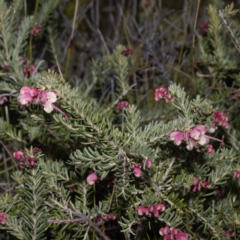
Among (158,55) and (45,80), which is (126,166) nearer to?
(45,80)

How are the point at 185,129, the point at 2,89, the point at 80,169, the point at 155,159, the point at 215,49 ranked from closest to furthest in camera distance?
the point at 185,129 < the point at 155,159 < the point at 80,169 < the point at 2,89 < the point at 215,49

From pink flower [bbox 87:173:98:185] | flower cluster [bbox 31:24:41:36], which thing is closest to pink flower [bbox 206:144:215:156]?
pink flower [bbox 87:173:98:185]

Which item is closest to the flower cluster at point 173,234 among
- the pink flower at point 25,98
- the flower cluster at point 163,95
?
the flower cluster at point 163,95

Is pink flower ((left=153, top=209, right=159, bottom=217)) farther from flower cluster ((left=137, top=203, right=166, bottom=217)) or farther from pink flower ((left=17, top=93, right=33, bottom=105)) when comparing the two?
pink flower ((left=17, top=93, right=33, bottom=105))

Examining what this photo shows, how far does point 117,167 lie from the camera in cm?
117

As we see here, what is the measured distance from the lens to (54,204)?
4.33 feet

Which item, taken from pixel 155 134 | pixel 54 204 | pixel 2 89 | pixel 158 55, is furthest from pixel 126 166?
pixel 158 55

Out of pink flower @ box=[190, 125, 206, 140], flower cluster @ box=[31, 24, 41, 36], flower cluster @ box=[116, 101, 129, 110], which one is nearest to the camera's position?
pink flower @ box=[190, 125, 206, 140]

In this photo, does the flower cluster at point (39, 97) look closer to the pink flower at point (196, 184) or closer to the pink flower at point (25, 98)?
the pink flower at point (25, 98)

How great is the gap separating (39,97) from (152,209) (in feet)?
1.19

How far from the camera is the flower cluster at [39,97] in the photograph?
1.16 m

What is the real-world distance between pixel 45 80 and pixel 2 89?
1.37 ft

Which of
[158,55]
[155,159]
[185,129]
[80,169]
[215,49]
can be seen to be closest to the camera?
[185,129]

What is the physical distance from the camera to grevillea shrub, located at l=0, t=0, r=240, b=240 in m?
1.18
